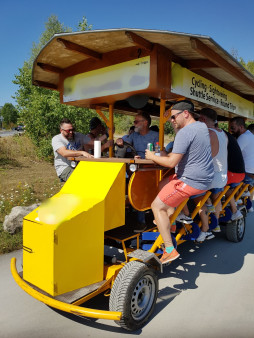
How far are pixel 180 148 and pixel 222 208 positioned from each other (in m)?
2.30

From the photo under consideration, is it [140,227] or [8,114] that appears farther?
[8,114]

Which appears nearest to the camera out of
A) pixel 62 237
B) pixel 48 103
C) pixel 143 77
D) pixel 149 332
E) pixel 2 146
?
pixel 62 237

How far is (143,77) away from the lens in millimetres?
3498

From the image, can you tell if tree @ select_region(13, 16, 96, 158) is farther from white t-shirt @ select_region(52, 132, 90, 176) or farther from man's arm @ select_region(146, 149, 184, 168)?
man's arm @ select_region(146, 149, 184, 168)

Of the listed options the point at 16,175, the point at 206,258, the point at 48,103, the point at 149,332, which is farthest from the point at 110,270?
the point at 48,103

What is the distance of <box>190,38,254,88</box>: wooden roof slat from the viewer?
323 cm

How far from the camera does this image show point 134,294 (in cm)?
288

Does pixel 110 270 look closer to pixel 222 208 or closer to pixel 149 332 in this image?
pixel 149 332

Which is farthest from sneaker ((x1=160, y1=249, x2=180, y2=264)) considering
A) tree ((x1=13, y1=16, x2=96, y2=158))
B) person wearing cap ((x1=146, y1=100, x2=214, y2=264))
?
tree ((x1=13, y1=16, x2=96, y2=158))

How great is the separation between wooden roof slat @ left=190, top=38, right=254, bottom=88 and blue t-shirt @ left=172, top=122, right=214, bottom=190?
88 centimetres

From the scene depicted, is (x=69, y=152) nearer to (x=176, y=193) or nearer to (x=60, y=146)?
(x=60, y=146)

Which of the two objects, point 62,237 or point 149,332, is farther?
point 149,332

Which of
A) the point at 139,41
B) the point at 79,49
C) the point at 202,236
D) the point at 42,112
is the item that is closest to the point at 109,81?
the point at 79,49

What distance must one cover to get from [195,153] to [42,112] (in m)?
11.3
